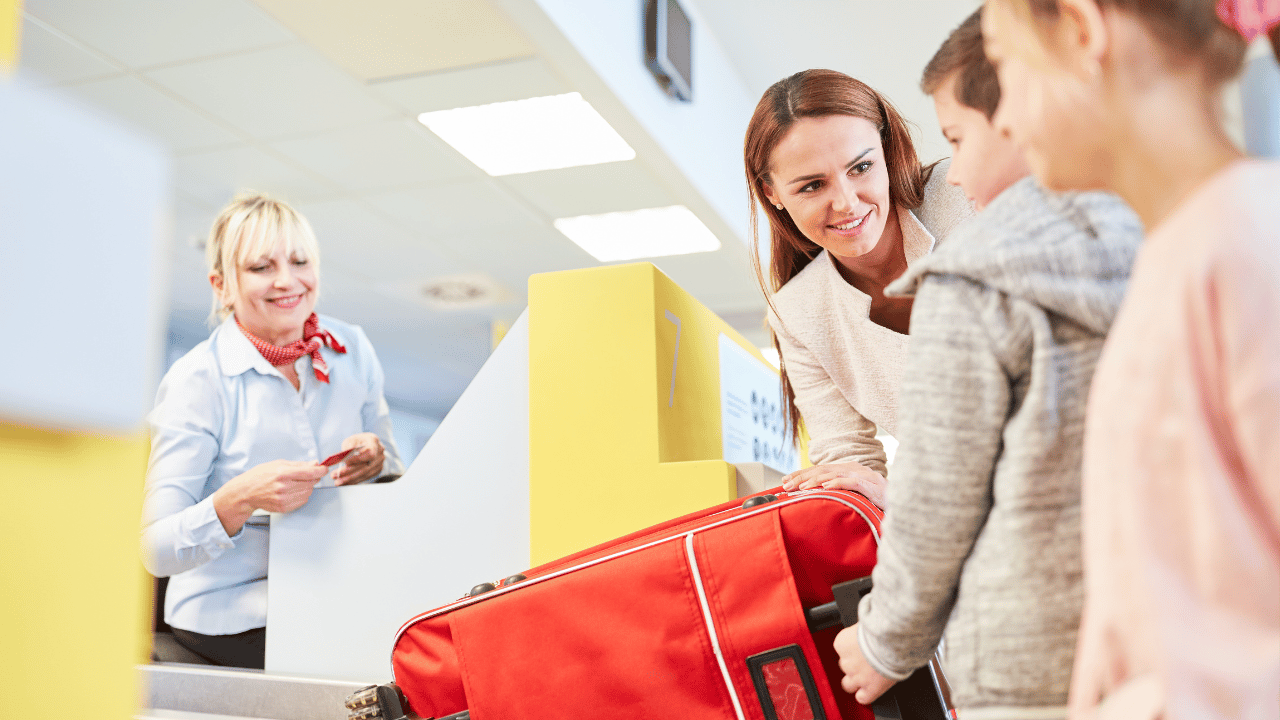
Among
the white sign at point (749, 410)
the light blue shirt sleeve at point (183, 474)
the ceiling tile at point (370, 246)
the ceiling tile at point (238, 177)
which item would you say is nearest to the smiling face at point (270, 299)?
the light blue shirt sleeve at point (183, 474)

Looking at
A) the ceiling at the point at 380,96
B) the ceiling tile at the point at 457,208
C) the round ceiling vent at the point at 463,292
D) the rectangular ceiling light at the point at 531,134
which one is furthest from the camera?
the round ceiling vent at the point at 463,292

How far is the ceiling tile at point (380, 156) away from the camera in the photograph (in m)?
3.46

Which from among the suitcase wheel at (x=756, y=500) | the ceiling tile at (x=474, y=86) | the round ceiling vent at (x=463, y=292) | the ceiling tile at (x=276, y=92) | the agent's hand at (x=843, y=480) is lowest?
the suitcase wheel at (x=756, y=500)

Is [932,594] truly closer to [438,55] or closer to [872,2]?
[438,55]

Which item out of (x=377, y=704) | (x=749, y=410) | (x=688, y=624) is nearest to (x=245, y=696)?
(x=377, y=704)

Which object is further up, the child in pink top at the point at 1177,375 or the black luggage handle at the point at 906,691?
the child in pink top at the point at 1177,375

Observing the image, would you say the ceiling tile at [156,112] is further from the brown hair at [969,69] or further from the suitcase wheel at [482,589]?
the brown hair at [969,69]

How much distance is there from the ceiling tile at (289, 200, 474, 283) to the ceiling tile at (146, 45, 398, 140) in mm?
775

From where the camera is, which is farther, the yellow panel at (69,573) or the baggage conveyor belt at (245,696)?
the baggage conveyor belt at (245,696)

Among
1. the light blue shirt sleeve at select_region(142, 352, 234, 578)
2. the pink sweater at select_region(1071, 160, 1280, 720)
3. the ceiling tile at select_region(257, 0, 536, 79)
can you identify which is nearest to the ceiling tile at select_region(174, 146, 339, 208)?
the ceiling tile at select_region(257, 0, 536, 79)

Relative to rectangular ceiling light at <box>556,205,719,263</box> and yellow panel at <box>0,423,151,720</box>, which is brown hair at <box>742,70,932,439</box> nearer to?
yellow panel at <box>0,423,151,720</box>

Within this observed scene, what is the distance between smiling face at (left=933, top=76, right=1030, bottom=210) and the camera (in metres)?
0.62

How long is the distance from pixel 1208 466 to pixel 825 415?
865 millimetres

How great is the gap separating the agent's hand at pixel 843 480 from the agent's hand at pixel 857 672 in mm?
180
